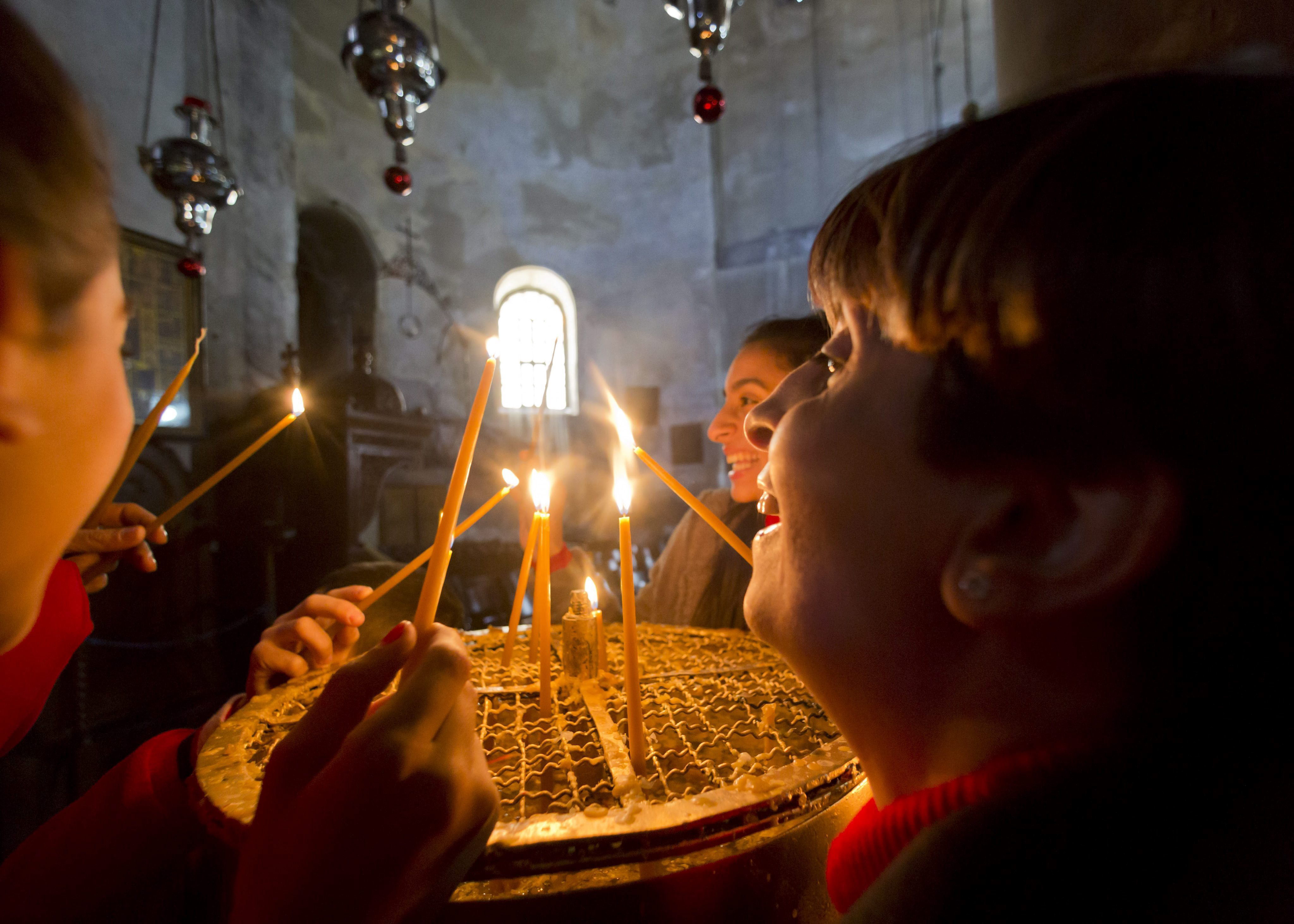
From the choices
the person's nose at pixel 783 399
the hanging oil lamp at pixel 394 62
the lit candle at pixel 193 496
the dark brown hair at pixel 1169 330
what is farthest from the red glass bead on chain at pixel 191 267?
the dark brown hair at pixel 1169 330

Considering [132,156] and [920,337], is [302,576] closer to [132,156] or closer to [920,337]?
[132,156]

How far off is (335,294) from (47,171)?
29.0 ft

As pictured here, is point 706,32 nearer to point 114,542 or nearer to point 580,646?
point 580,646

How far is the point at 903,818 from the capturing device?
0.59 m

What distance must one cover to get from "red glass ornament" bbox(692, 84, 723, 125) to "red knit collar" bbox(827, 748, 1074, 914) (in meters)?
3.50

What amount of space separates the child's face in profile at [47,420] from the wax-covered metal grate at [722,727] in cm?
72

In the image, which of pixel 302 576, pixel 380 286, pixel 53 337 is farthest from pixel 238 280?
pixel 53 337

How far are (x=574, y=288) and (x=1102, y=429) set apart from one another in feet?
35.2

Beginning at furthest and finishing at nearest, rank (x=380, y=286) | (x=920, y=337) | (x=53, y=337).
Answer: (x=380, y=286) → (x=920, y=337) → (x=53, y=337)

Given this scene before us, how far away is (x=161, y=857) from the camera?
45.0 inches

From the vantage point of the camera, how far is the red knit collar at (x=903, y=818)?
0.54 meters

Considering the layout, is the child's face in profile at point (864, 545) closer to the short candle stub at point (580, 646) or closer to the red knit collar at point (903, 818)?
the red knit collar at point (903, 818)

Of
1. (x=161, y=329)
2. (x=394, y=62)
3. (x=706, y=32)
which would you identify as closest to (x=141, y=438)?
(x=394, y=62)

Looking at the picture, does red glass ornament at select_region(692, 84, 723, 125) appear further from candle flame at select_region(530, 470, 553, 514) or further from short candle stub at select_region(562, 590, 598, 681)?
short candle stub at select_region(562, 590, 598, 681)
